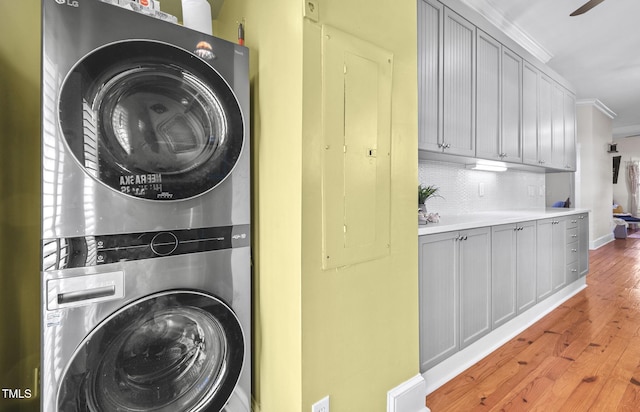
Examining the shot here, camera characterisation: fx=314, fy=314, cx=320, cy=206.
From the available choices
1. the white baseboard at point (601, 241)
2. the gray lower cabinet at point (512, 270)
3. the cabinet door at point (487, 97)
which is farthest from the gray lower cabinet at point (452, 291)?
the white baseboard at point (601, 241)

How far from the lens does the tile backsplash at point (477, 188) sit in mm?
2596

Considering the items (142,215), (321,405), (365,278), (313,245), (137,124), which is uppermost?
(137,124)

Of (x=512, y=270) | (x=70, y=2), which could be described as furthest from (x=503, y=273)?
(x=70, y=2)

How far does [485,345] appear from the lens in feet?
7.39

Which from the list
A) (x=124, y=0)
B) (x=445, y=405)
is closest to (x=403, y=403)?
(x=445, y=405)

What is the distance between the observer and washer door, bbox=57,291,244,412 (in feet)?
3.35

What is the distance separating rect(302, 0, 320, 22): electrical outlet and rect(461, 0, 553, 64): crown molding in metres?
2.00

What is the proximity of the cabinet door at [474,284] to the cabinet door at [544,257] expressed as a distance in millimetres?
979

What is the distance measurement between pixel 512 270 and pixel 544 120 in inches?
73.1

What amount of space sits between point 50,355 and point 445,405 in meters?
1.81

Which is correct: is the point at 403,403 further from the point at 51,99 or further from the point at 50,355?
the point at 51,99

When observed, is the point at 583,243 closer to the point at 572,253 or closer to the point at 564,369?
the point at 572,253

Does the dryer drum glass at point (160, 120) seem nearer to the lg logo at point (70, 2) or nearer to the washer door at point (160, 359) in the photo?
the lg logo at point (70, 2)

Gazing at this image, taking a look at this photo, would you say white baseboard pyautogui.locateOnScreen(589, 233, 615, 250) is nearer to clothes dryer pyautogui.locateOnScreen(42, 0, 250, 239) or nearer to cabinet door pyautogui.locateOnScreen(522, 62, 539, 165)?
cabinet door pyautogui.locateOnScreen(522, 62, 539, 165)
